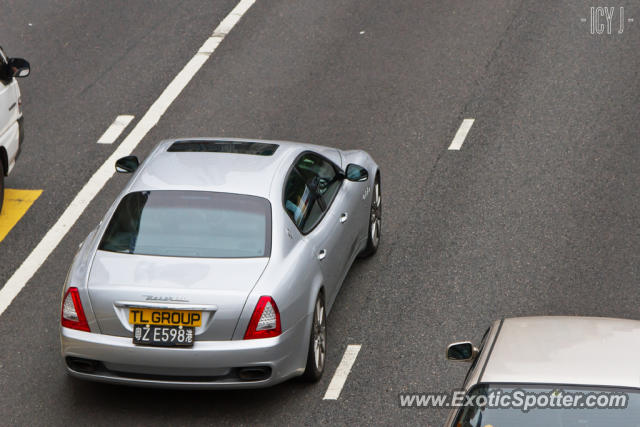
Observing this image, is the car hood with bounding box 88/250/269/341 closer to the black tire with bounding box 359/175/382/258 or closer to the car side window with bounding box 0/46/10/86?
the black tire with bounding box 359/175/382/258

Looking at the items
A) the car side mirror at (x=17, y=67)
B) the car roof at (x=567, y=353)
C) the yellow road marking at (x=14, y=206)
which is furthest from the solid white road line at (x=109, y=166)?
the car roof at (x=567, y=353)

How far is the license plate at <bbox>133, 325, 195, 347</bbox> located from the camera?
784 cm

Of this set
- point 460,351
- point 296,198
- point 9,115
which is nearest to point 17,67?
point 9,115

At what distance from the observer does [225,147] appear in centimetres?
978

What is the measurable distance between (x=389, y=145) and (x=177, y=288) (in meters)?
5.83

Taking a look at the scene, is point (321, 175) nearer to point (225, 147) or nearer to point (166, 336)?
point (225, 147)

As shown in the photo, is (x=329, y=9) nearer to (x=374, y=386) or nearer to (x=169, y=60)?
(x=169, y=60)

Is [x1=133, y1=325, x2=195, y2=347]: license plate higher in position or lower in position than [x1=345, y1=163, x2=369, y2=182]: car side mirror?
higher

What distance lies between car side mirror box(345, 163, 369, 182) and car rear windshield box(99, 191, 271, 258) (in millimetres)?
1387

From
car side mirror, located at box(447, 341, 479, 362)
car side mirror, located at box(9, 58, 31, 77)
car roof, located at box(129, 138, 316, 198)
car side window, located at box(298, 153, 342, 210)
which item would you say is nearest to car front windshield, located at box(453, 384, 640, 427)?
car side mirror, located at box(447, 341, 479, 362)

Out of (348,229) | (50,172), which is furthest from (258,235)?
(50,172)

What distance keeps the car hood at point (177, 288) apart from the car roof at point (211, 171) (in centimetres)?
86

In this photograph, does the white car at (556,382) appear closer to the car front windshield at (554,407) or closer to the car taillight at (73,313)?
the car front windshield at (554,407)

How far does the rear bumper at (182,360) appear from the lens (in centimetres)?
785
